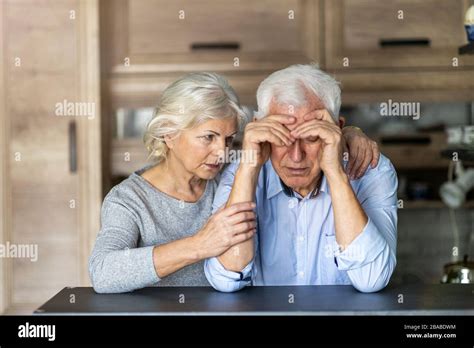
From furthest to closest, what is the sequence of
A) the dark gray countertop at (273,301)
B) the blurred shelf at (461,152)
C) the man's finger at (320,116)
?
the blurred shelf at (461,152) < the man's finger at (320,116) < the dark gray countertop at (273,301)

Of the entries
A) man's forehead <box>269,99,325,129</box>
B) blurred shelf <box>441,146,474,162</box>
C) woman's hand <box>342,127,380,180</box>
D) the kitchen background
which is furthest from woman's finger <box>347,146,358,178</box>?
the kitchen background

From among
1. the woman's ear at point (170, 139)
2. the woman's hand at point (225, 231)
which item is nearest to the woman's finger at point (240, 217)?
the woman's hand at point (225, 231)

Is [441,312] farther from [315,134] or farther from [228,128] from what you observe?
[228,128]

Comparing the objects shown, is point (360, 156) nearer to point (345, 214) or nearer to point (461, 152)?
point (345, 214)

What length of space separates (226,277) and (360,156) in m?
0.40

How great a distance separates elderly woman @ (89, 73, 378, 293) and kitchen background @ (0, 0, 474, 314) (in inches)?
38.2

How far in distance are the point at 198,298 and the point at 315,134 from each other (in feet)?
1.21

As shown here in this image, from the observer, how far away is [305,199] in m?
1.59
